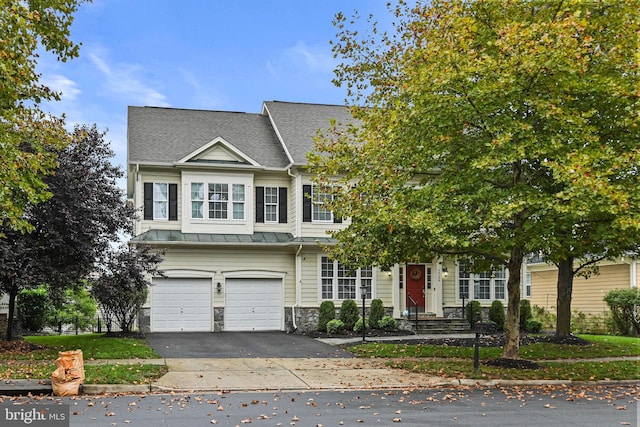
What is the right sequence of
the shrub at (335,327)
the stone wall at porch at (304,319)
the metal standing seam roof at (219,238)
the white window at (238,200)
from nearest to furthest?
the shrub at (335,327), the metal standing seam roof at (219,238), the stone wall at porch at (304,319), the white window at (238,200)

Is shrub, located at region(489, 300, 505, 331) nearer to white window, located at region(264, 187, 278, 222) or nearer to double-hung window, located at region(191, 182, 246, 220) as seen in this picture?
white window, located at region(264, 187, 278, 222)

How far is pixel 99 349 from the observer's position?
1756 cm

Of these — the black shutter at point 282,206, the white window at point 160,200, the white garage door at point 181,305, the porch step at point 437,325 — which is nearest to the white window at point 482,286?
the porch step at point 437,325

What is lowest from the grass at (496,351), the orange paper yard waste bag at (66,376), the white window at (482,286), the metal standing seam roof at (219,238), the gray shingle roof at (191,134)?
the grass at (496,351)

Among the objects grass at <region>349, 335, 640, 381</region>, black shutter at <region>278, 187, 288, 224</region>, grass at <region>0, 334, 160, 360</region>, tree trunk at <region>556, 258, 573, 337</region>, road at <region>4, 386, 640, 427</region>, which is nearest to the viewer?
road at <region>4, 386, 640, 427</region>

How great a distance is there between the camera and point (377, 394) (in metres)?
12.2

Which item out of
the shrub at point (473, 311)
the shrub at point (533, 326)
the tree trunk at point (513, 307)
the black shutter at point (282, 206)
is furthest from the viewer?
Result: the shrub at point (473, 311)

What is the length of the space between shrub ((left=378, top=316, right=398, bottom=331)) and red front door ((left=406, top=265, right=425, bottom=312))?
7.49 feet

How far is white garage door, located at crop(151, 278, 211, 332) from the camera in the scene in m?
24.6

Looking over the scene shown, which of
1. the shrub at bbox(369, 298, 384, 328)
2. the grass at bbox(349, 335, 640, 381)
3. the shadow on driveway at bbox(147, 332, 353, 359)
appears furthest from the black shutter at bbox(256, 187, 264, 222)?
the grass at bbox(349, 335, 640, 381)

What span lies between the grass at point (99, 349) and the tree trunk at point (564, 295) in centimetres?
1218

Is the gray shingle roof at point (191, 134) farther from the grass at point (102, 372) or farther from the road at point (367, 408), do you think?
the road at point (367, 408)

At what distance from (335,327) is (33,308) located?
11.7 metres

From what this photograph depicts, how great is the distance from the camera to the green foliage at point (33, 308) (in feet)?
82.3
